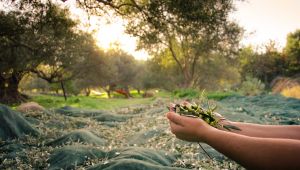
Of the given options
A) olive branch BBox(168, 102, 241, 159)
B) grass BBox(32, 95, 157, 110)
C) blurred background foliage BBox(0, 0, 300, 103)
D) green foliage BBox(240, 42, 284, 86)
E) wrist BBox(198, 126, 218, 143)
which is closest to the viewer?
wrist BBox(198, 126, 218, 143)

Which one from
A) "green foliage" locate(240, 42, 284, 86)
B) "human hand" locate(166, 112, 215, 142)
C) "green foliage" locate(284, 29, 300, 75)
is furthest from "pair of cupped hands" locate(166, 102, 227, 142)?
"green foliage" locate(284, 29, 300, 75)

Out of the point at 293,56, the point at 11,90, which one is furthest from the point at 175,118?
the point at 293,56

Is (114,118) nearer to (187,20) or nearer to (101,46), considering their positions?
(187,20)

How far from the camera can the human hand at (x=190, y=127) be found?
129 inches

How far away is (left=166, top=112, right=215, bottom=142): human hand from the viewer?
3.29m

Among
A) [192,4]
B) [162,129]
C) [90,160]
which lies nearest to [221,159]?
[90,160]

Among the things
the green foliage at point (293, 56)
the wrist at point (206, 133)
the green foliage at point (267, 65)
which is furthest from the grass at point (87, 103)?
the green foliage at point (293, 56)

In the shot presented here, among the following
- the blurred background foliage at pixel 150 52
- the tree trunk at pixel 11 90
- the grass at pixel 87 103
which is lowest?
the grass at pixel 87 103

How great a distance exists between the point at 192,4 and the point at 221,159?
20.8 ft

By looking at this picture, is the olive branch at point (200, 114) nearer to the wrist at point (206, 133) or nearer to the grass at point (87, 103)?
the wrist at point (206, 133)

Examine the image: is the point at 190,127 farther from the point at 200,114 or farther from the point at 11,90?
the point at 11,90

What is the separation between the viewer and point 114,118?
1788 cm

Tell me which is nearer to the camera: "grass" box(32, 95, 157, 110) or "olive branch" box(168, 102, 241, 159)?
"olive branch" box(168, 102, 241, 159)

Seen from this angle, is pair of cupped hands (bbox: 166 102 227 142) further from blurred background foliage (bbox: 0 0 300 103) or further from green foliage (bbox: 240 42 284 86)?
green foliage (bbox: 240 42 284 86)
